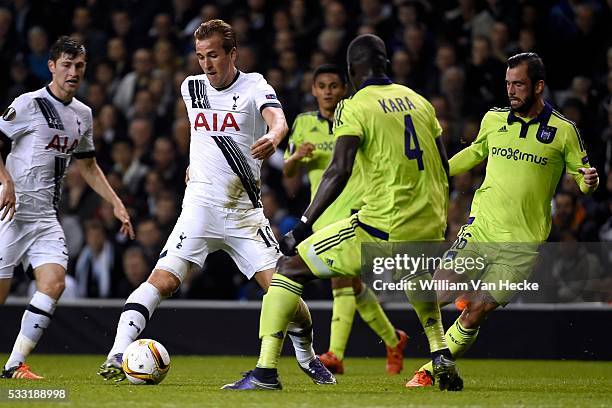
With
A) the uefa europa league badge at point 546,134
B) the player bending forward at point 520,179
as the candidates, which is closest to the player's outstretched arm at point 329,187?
the player bending forward at point 520,179

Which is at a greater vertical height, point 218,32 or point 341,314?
point 218,32

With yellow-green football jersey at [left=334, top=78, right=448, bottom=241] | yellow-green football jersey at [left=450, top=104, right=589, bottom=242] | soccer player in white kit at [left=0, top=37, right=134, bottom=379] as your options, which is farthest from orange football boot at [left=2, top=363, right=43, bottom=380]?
yellow-green football jersey at [left=450, top=104, right=589, bottom=242]

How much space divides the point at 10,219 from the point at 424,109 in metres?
3.26

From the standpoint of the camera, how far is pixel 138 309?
751 centimetres

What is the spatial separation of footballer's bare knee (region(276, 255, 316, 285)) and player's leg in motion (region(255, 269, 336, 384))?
0.80 meters

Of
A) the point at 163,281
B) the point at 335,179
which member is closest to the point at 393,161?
the point at 335,179

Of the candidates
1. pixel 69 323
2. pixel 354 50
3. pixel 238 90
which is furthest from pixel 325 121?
pixel 69 323

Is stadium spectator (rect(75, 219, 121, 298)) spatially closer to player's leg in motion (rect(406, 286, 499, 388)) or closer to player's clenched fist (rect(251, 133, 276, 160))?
player's leg in motion (rect(406, 286, 499, 388))

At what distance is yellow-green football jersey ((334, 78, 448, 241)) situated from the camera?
6957 mm

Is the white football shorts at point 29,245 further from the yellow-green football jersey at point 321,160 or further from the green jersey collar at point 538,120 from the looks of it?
the green jersey collar at point 538,120

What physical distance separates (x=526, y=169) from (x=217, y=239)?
2144mm

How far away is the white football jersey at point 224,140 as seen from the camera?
25.5ft

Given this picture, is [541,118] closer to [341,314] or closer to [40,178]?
[341,314]

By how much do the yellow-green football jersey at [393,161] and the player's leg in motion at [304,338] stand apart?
1037 mm
